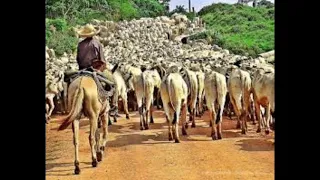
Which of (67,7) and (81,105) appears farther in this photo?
(67,7)

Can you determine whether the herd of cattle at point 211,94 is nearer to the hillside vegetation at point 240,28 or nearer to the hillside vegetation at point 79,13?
the hillside vegetation at point 240,28

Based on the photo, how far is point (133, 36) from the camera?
18188 mm

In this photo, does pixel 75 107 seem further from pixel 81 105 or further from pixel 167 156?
pixel 167 156

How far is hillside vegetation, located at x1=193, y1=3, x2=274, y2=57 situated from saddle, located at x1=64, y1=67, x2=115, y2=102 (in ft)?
25.5

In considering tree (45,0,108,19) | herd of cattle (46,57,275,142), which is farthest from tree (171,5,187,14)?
herd of cattle (46,57,275,142)

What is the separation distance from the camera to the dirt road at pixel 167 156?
550 cm

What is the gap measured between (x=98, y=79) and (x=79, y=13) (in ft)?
39.7

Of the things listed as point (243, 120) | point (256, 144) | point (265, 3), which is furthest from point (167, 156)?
point (265, 3)

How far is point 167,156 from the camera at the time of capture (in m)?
6.15

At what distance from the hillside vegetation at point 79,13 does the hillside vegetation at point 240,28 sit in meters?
2.32
